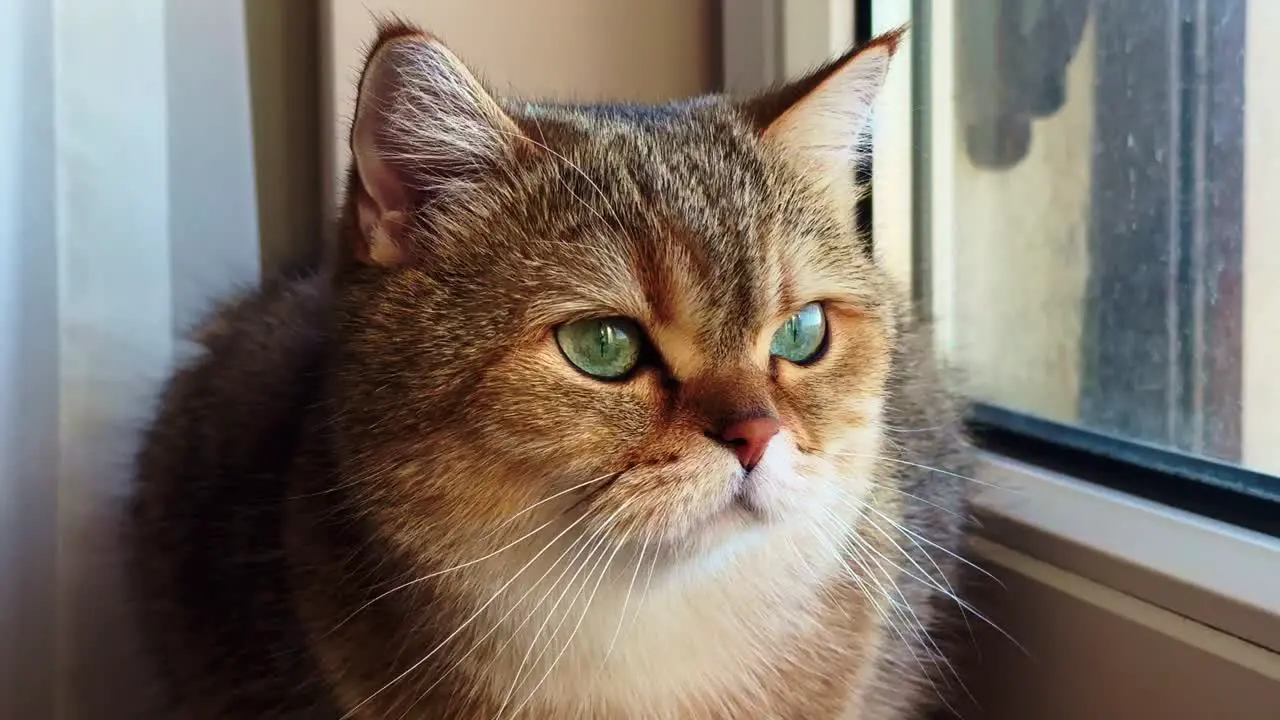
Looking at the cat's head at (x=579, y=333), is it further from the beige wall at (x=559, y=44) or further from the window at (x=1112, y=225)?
the beige wall at (x=559, y=44)

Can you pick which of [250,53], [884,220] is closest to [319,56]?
[250,53]

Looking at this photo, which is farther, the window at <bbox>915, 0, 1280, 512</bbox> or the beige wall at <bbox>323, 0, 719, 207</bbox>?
the beige wall at <bbox>323, 0, 719, 207</bbox>

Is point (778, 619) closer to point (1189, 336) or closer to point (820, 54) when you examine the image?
point (1189, 336)

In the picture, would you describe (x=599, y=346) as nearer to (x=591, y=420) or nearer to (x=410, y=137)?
(x=591, y=420)

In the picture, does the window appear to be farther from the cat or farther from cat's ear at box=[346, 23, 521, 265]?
cat's ear at box=[346, 23, 521, 265]

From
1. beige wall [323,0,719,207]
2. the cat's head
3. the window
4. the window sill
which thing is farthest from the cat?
beige wall [323,0,719,207]

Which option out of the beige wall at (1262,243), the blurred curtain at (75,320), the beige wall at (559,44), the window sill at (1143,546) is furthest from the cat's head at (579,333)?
the beige wall at (559,44)

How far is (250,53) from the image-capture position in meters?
1.45

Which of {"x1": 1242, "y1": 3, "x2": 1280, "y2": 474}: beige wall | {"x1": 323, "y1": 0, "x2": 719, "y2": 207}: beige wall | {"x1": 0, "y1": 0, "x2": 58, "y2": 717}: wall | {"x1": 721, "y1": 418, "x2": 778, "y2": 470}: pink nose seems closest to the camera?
{"x1": 721, "y1": 418, "x2": 778, "y2": 470}: pink nose

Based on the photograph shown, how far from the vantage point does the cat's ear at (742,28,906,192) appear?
766 mm

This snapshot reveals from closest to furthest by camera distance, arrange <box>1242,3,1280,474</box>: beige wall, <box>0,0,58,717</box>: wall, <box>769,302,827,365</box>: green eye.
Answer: <box>769,302,827,365</box>: green eye < <box>1242,3,1280,474</box>: beige wall < <box>0,0,58,717</box>: wall

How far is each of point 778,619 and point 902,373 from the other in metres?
0.30

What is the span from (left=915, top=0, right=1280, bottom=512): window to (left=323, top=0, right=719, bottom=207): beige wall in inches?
12.3

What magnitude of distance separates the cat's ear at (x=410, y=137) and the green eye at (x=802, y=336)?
0.78 feet
